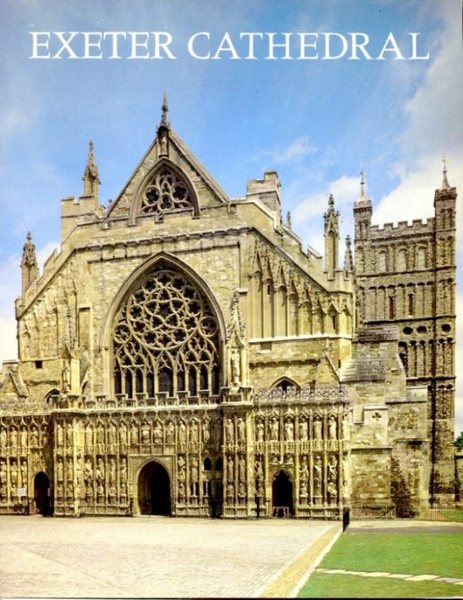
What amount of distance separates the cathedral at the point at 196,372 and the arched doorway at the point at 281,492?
76mm

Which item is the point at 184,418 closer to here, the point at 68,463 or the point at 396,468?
the point at 68,463

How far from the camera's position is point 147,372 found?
3080 centimetres

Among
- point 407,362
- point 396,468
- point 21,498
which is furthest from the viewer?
point 407,362

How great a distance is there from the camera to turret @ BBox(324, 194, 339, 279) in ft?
92.6

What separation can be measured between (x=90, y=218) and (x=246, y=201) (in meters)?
7.08

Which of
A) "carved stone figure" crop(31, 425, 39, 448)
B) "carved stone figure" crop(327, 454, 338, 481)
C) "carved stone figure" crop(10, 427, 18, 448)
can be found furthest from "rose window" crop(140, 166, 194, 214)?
"carved stone figure" crop(327, 454, 338, 481)

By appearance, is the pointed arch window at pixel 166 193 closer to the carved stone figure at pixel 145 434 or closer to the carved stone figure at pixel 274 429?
the carved stone figure at pixel 145 434

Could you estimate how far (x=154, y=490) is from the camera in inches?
1152

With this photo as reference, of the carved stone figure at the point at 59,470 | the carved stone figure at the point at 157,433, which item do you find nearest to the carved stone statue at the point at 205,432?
the carved stone figure at the point at 157,433

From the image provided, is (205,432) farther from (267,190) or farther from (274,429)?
(267,190)

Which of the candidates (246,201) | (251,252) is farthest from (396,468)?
(246,201)

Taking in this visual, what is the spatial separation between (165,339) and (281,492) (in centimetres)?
784

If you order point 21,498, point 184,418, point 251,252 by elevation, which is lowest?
point 21,498

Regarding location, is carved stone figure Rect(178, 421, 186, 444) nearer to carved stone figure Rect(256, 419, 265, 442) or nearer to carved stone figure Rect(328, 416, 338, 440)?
carved stone figure Rect(256, 419, 265, 442)
